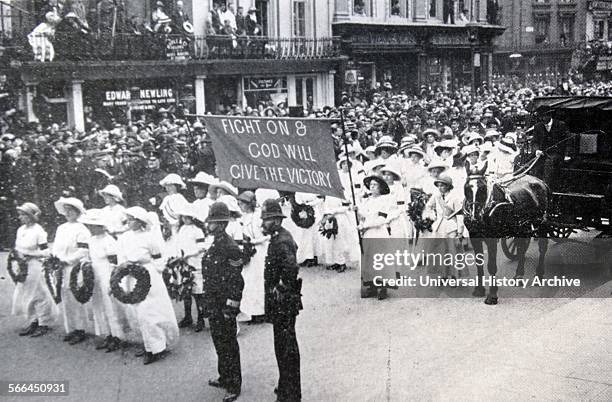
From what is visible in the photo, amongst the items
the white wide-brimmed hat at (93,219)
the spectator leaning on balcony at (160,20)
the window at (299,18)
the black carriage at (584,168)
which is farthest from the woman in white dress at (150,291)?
the window at (299,18)

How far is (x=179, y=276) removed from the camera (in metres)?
7.87

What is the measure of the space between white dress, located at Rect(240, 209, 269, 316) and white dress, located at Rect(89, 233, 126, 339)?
4.76 ft

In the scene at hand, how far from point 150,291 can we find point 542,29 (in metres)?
23.7

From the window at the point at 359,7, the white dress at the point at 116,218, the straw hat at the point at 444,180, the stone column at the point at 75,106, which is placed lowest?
the white dress at the point at 116,218

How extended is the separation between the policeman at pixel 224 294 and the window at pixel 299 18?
18.2 metres

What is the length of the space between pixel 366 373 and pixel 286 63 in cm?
1664

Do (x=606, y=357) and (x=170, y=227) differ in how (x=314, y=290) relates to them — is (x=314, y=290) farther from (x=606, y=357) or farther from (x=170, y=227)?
(x=606, y=357)

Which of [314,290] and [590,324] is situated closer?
[590,324]

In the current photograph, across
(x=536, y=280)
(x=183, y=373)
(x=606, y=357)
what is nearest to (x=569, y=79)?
(x=536, y=280)

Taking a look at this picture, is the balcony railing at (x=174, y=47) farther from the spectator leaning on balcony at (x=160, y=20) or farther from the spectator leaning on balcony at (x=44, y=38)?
the spectator leaning on balcony at (x=160, y=20)

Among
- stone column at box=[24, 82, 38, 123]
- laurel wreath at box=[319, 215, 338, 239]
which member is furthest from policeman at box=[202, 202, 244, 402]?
stone column at box=[24, 82, 38, 123]

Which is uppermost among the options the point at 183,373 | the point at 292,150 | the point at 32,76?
the point at 32,76

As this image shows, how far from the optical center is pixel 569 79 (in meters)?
21.6

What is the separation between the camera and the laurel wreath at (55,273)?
7.79 metres
